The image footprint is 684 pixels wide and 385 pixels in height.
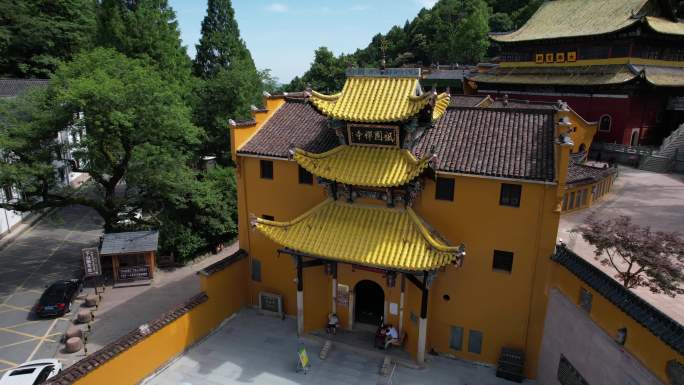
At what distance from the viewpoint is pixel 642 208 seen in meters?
25.2

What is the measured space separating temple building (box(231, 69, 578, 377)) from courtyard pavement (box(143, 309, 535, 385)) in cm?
92

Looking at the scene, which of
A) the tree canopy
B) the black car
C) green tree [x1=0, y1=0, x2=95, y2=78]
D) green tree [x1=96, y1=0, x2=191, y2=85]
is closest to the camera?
the tree canopy

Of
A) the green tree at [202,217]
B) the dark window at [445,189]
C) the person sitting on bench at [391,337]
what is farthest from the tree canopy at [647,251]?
the green tree at [202,217]

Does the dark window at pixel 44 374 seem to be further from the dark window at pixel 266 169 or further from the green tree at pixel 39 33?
the green tree at pixel 39 33

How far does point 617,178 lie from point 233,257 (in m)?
28.5

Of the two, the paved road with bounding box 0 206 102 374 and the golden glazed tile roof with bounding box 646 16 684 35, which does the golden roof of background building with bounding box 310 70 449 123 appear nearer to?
the paved road with bounding box 0 206 102 374

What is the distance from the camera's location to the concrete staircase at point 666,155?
3397 cm

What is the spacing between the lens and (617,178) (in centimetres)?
3225

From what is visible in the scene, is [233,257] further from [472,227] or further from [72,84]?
[72,84]

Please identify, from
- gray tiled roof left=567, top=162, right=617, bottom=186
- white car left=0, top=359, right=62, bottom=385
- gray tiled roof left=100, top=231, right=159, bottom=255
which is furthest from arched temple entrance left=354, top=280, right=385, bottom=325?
gray tiled roof left=100, top=231, right=159, bottom=255

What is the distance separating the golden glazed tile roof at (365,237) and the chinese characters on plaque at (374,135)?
274 cm

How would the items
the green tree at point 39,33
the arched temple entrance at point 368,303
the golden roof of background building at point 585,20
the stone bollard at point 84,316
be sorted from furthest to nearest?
the green tree at point 39,33
the golden roof of background building at point 585,20
the stone bollard at point 84,316
the arched temple entrance at point 368,303

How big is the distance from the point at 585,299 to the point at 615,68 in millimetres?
30054

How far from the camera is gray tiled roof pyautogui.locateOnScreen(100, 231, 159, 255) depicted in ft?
88.0
